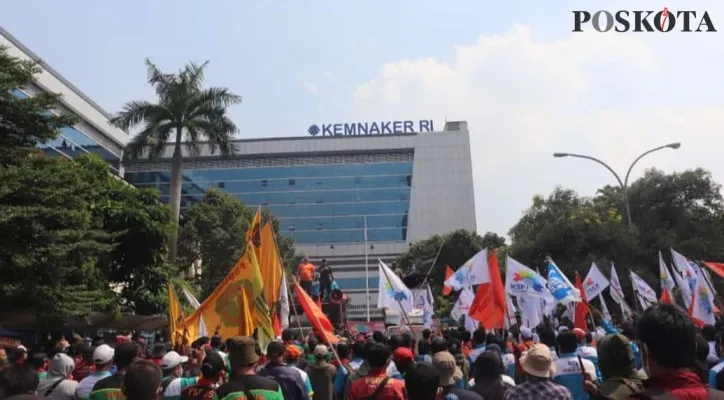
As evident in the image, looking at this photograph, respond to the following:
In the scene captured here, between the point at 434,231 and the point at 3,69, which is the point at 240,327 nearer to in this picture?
the point at 3,69

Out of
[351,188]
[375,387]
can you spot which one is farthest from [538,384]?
[351,188]

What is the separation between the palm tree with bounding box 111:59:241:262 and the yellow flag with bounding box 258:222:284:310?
21.4 meters

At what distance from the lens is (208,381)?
17.5ft

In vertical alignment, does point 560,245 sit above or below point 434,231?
below

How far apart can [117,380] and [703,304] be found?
14.0 metres

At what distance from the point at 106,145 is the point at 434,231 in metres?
43.7

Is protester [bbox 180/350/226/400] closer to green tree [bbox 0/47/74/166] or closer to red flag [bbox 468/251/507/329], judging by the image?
red flag [bbox 468/251/507/329]

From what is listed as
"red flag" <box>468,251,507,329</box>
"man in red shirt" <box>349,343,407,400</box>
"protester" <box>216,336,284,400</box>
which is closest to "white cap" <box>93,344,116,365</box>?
"protester" <box>216,336,284,400</box>

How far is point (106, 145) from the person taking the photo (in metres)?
64.2

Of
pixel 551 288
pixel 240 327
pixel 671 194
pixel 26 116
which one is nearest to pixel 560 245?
pixel 671 194

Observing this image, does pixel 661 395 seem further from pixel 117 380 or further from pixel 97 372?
pixel 97 372

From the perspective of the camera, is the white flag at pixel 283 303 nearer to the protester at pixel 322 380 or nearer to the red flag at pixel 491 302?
the protester at pixel 322 380

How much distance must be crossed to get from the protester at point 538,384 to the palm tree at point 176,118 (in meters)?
27.3

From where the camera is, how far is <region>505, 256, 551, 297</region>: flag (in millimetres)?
14016
